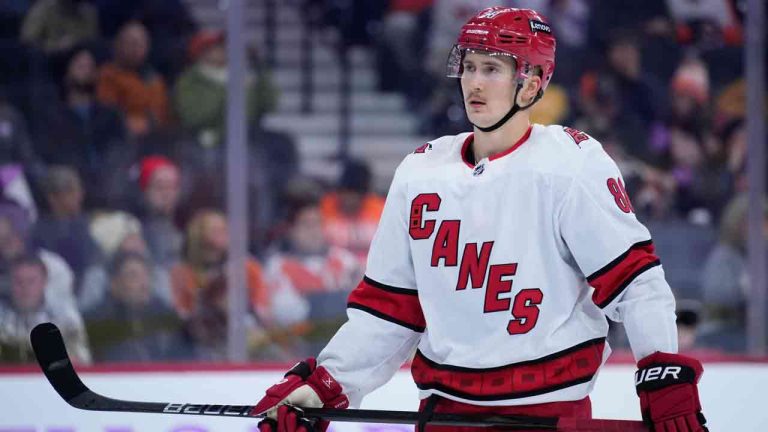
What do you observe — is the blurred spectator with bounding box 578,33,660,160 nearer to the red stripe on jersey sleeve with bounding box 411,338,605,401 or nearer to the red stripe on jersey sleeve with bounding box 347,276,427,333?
the red stripe on jersey sleeve with bounding box 347,276,427,333

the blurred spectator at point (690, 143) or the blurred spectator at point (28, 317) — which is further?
the blurred spectator at point (690, 143)

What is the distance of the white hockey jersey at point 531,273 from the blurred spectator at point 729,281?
95.4 inches

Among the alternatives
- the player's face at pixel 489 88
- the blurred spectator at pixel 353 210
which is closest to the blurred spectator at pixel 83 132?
the blurred spectator at pixel 353 210

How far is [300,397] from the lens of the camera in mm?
2342

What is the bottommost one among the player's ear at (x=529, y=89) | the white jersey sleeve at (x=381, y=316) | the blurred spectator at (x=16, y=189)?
the white jersey sleeve at (x=381, y=316)

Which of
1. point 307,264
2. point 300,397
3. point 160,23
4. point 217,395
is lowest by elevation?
point 217,395

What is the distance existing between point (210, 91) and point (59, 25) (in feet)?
2.17

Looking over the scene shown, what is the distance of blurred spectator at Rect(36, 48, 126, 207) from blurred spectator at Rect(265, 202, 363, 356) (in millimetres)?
710

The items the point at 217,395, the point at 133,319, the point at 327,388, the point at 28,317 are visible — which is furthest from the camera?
the point at 133,319

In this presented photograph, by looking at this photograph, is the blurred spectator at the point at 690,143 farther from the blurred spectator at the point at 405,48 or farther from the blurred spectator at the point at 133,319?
the blurred spectator at the point at 133,319

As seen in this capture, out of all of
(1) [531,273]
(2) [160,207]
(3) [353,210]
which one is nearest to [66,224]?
(2) [160,207]

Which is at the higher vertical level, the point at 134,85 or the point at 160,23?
the point at 160,23

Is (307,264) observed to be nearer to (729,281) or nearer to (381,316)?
(729,281)

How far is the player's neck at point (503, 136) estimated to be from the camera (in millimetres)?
2307
